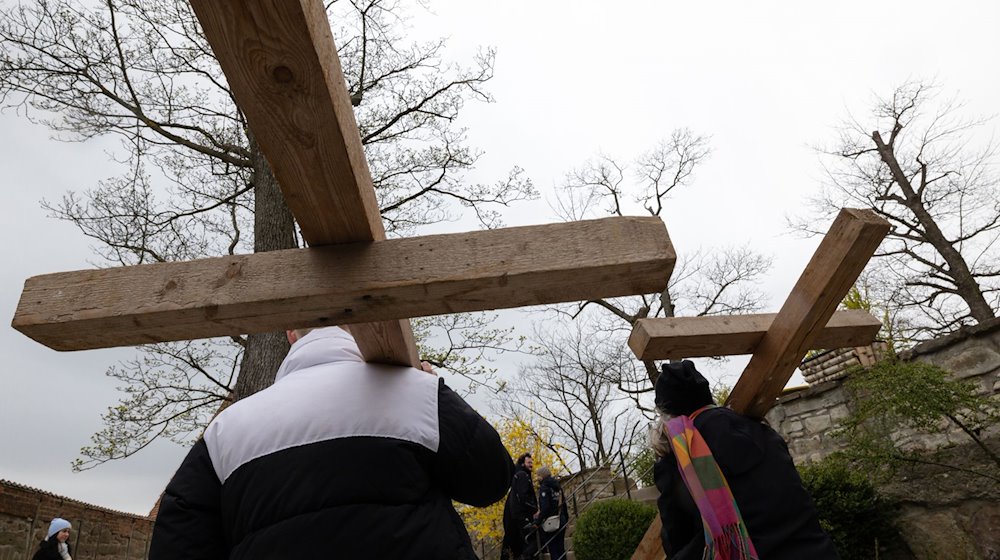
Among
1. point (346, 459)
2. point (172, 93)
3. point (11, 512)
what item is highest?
point (172, 93)

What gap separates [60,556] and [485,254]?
8.43 meters

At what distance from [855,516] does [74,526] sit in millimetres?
11221

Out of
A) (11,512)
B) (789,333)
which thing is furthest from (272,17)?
(11,512)

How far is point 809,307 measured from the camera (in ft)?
8.34

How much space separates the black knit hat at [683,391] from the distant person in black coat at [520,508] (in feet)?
17.5

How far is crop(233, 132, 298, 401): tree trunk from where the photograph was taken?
4859mm

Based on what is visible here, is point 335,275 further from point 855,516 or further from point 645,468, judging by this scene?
point 645,468

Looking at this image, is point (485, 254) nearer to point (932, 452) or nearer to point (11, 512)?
point (932, 452)

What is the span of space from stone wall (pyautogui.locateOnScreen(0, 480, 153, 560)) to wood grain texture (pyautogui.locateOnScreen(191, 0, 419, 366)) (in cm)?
980

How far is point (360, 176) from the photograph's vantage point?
139 centimetres

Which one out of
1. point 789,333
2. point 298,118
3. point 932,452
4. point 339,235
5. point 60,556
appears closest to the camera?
point 298,118

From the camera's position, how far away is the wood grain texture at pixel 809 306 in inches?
88.7

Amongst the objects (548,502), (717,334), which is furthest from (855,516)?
(717,334)

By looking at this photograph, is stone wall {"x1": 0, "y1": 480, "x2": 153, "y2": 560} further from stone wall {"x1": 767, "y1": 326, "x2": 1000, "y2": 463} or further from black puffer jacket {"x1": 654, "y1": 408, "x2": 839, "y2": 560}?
stone wall {"x1": 767, "y1": 326, "x2": 1000, "y2": 463}
